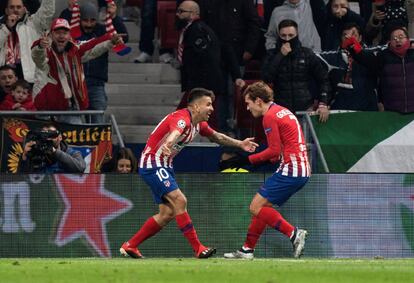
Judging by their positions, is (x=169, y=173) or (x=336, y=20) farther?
(x=336, y=20)

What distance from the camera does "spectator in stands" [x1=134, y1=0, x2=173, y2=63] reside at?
21.3 m

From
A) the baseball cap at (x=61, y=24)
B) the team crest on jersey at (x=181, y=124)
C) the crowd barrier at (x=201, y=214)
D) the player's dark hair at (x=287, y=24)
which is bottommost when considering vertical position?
the crowd barrier at (x=201, y=214)

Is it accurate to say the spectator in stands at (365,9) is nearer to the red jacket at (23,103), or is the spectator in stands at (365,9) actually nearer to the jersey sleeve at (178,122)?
→ the red jacket at (23,103)

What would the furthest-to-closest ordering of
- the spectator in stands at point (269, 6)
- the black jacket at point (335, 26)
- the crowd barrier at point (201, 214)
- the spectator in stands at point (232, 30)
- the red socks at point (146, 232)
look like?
1. the spectator in stands at point (269, 6)
2. the black jacket at point (335, 26)
3. the spectator in stands at point (232, 30)
4. the crowd barrier at point (201, 214)
5. the red socks at point (146, 232)

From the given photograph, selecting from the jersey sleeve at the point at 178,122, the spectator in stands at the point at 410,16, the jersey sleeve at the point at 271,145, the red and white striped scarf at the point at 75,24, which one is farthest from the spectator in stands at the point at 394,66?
the jersey sleeve at the point at 178,122

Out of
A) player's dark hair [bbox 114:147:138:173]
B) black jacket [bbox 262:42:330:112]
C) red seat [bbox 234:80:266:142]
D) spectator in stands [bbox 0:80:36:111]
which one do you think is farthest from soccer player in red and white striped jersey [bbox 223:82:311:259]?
spectator in stands [bbox 0:80:36:111]

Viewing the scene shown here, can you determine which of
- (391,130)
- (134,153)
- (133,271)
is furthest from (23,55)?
(133,271)

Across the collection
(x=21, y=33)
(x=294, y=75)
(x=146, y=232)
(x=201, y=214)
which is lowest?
(x=201, y=214)

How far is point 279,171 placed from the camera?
15.9 meters

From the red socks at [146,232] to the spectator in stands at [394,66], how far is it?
185 inches

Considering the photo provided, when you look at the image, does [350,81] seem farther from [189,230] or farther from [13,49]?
[189,230]

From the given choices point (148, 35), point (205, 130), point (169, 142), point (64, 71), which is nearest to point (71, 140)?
point (64, 71)

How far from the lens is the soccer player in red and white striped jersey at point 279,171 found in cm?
1570

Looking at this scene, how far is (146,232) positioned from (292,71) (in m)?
4.13
